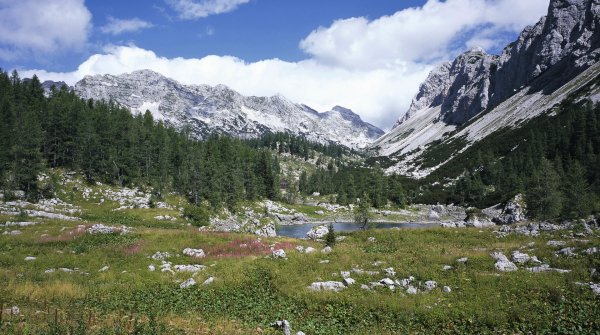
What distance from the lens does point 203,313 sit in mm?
17969

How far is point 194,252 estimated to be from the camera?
30719 millimetres

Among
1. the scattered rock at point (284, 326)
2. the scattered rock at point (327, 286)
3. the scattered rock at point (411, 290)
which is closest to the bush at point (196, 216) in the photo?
the scattered rock at point (327, 286)

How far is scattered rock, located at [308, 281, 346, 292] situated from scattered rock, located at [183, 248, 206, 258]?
12.4m

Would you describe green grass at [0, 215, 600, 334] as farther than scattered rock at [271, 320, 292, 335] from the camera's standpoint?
Yes

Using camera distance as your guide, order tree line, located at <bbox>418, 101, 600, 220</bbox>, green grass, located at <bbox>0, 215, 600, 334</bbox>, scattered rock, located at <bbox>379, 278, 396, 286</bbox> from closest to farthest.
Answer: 1. green grass, located at <bbox>0, 215, 600, 334</bbox>
2. scattered rock, located at <bbox>379, 278, 396, 286</bbox>
3. tree line, located at <bbox>418, 101, 600, 220</bbox>

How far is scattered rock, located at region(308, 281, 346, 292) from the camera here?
20828 mm

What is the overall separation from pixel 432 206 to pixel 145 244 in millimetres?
133719

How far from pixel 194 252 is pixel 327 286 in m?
14.2

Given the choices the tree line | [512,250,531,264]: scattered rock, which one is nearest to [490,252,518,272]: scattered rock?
[512,250,531,264]: scattered rock

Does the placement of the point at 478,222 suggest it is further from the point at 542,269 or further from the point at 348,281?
the point at 348,281

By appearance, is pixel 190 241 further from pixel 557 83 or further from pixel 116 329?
pixel 557 83

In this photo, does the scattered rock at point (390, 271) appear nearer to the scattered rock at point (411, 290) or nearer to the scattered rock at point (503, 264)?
the scattered rock at point (411, 290)

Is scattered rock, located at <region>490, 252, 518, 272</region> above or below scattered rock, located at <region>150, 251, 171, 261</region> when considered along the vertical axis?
above

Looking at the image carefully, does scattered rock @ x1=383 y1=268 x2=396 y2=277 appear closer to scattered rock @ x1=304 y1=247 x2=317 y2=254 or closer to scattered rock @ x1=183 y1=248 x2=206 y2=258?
scattered rock @ x1=304 y1=247 x2=317 y2=254
